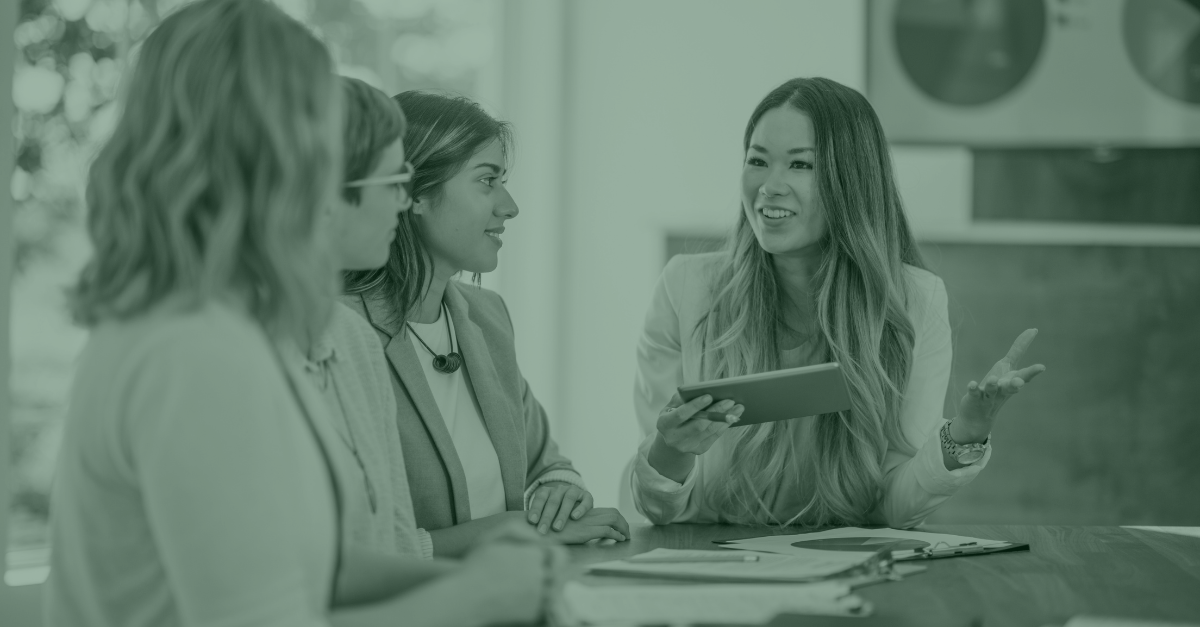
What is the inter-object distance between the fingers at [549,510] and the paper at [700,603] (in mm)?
506

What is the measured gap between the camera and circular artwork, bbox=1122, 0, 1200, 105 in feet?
12.1

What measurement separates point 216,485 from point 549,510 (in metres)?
1.01

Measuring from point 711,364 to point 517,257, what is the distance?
81.7 inches

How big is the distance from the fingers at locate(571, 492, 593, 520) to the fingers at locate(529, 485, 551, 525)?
0.06 metres

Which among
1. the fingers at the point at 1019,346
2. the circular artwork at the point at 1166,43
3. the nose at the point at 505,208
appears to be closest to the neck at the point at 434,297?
the nose at the point at 505,208

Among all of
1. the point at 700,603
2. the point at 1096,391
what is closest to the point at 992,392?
the point at 700,603

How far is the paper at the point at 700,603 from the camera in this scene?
1.22m

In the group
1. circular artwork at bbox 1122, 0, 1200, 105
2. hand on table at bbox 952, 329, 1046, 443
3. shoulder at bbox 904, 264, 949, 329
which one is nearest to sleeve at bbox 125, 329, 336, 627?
hand on table at bbox 952, 329, 1046, 443

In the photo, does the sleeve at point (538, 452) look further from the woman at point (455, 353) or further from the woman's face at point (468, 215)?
the woman's face at point (468, 215)

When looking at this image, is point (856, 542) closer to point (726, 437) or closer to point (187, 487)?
point (726, 437)

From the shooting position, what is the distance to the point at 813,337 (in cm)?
231

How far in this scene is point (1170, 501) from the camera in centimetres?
341

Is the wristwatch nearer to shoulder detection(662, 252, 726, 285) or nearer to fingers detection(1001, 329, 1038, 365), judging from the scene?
fingers detection(1001, 329, 1038, 365)

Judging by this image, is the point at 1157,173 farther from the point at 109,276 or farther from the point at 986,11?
the point at 109,276
